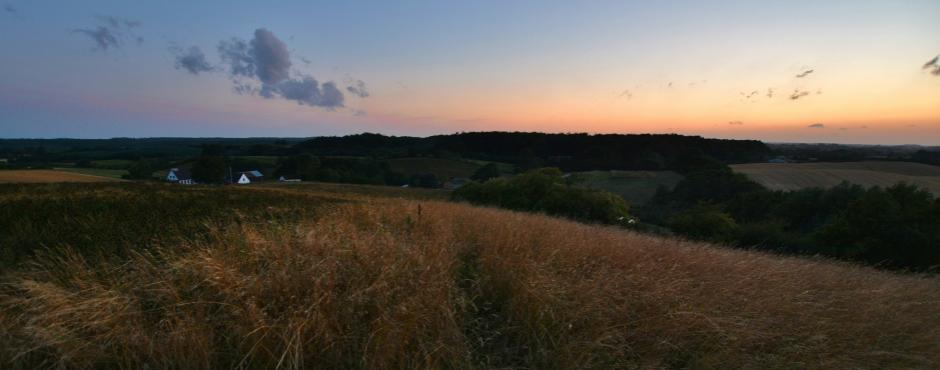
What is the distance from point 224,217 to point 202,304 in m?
3.60

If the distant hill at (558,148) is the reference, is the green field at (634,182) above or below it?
below

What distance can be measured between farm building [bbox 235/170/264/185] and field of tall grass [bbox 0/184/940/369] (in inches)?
2656

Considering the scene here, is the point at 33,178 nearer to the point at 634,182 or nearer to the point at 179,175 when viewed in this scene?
the point at 179,175

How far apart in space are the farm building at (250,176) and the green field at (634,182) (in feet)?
170

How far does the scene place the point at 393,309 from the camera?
3.00 meters

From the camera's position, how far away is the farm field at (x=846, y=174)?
41.9m

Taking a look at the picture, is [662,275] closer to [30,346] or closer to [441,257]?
[441,257]

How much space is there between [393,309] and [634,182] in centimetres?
5995

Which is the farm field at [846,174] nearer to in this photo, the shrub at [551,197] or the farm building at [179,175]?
the shrub at [551,197]

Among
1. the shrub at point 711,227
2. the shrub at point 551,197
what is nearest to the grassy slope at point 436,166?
the shrub at point 551,197

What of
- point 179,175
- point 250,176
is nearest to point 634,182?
point 250,176

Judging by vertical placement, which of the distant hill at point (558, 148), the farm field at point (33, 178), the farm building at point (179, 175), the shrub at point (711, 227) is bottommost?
the shrub at point (711, 227)

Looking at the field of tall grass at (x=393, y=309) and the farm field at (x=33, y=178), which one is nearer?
the field of tall grass at (x=393, y=309)

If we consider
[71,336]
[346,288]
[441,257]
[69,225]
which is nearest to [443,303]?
[346,288]
